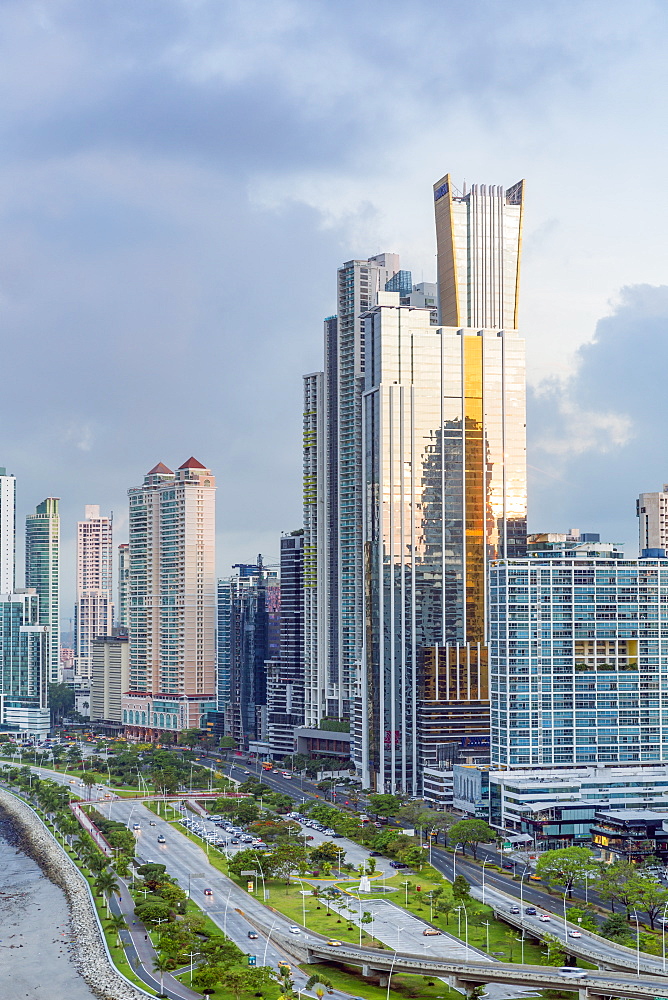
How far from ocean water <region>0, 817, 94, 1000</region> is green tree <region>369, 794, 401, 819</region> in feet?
145

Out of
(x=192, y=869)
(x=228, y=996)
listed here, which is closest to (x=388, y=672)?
(x=192, y=869)

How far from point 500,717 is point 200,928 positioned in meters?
62.3

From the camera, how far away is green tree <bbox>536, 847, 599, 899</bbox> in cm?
12625

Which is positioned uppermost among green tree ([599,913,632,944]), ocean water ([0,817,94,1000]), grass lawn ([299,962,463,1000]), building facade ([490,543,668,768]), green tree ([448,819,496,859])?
building facade ([490,543,668,768])

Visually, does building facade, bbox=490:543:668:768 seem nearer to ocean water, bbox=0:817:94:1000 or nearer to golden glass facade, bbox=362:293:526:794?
golden glass facade, bbox=362:293:526:794

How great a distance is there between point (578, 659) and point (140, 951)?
2924 inches

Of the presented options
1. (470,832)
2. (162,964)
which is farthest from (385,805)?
(162,964)

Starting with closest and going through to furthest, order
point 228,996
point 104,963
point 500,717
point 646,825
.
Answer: point 228,996 → point 104,963 → point 646,825 → point 500,717

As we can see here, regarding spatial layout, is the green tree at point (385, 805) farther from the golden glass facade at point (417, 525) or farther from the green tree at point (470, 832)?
the green tree at point (470, 832)

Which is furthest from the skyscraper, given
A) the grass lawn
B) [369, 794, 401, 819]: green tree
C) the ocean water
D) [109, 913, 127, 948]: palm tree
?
the grass lawn

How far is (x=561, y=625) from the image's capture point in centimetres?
16588

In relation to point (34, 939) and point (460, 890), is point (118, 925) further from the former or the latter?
point (460, 890)

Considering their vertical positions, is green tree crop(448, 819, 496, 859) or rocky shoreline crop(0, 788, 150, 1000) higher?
green tree crop(448, 819, 496, 859)

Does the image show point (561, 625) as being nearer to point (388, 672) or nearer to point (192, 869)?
point (388, 672)
